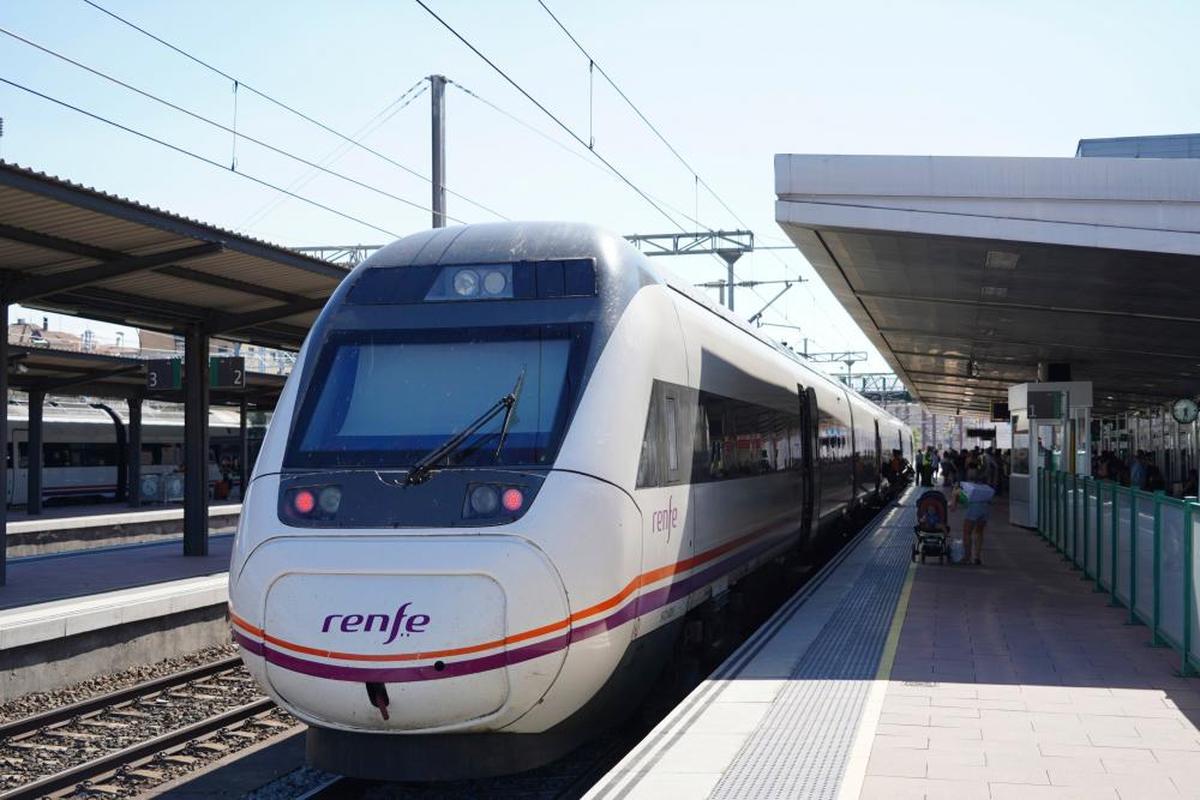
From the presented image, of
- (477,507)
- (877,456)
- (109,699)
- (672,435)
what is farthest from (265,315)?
(877,456)

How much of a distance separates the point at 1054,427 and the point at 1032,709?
53.3 ft

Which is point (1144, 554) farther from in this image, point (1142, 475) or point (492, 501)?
point (1142, 475)

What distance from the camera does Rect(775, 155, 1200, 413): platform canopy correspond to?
12.0 metres

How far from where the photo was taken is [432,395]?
7.49 metres

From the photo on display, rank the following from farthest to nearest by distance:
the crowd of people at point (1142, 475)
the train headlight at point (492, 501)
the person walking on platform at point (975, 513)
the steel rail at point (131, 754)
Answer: the crowd of people at point (1142, 475)
the person walking on platform at point (975, 513)
the steel rail at point (131, 754)
the train headlight at point (492, 501)

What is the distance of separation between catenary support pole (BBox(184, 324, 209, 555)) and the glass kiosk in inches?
555

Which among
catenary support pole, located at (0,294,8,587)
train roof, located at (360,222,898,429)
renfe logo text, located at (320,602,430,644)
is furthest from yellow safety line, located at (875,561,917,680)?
catenary support pole, located at (0,294,8,587)

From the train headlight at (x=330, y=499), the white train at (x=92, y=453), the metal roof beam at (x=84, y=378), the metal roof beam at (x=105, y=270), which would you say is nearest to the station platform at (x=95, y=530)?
the metal roof beam at (x=84, y=378)

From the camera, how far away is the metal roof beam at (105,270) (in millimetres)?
13539

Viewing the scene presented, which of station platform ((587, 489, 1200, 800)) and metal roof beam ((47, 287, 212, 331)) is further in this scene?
metal roof beam ((47, 287, 212, 331))

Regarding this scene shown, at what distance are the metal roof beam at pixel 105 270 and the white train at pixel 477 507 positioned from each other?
19.3 ft

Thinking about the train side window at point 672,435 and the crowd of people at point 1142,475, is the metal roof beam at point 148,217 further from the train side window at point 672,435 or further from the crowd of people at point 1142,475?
the crowd of people at point 1142,475

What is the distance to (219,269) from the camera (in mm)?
15211

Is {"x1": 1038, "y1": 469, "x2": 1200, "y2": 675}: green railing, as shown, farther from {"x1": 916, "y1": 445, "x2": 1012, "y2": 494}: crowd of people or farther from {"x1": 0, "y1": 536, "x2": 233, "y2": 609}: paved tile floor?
{"x1": 0, "y1": 536, "x2": 233, "y2": 609}: paved tile floor
